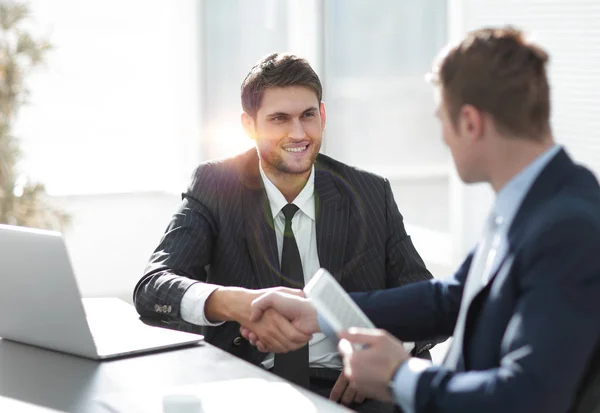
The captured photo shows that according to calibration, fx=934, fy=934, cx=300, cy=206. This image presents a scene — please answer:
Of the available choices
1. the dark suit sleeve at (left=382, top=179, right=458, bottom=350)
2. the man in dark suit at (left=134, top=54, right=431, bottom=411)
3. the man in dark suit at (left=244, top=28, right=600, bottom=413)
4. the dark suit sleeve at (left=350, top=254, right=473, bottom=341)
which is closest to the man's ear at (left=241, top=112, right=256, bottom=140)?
the man in dark suit at (left=134, top=54, right=431, bottom=411)

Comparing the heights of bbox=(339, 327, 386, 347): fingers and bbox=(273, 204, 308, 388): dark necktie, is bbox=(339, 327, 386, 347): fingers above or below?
above

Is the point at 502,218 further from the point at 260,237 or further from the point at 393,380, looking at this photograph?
the point at 260,237

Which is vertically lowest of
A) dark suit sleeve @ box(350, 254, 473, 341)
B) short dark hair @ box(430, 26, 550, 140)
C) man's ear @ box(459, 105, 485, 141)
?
dark suit sleeve @ box(350, 254, 473, 341)

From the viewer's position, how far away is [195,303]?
7.95 feet

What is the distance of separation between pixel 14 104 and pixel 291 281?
3.66 metres

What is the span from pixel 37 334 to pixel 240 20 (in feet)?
16.7

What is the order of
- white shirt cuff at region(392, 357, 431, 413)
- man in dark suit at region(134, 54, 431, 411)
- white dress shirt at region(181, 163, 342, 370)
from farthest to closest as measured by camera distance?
man in dark suit at region(134, 54, 431, 411) < white dress shirt at region(181, 163, 342, 370) < white shirt cuff at region(392, 357, 431, 413)

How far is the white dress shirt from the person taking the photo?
2459 millimetres

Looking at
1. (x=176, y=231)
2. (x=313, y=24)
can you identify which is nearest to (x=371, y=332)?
(x=176, y=231)

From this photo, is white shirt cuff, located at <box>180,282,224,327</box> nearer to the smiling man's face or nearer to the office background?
the smiling man's face

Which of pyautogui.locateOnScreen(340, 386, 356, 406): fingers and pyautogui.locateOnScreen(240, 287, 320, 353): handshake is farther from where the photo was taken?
pyautogui.locateOnScreen(340, 386, 356, 406): fingers

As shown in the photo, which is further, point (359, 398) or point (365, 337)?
point (359, 398)

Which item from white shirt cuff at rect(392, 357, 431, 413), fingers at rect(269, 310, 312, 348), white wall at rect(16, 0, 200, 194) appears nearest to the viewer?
white shirt cuff at rect(392, 357, 431, 413)

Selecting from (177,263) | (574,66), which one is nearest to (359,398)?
(177,263)
